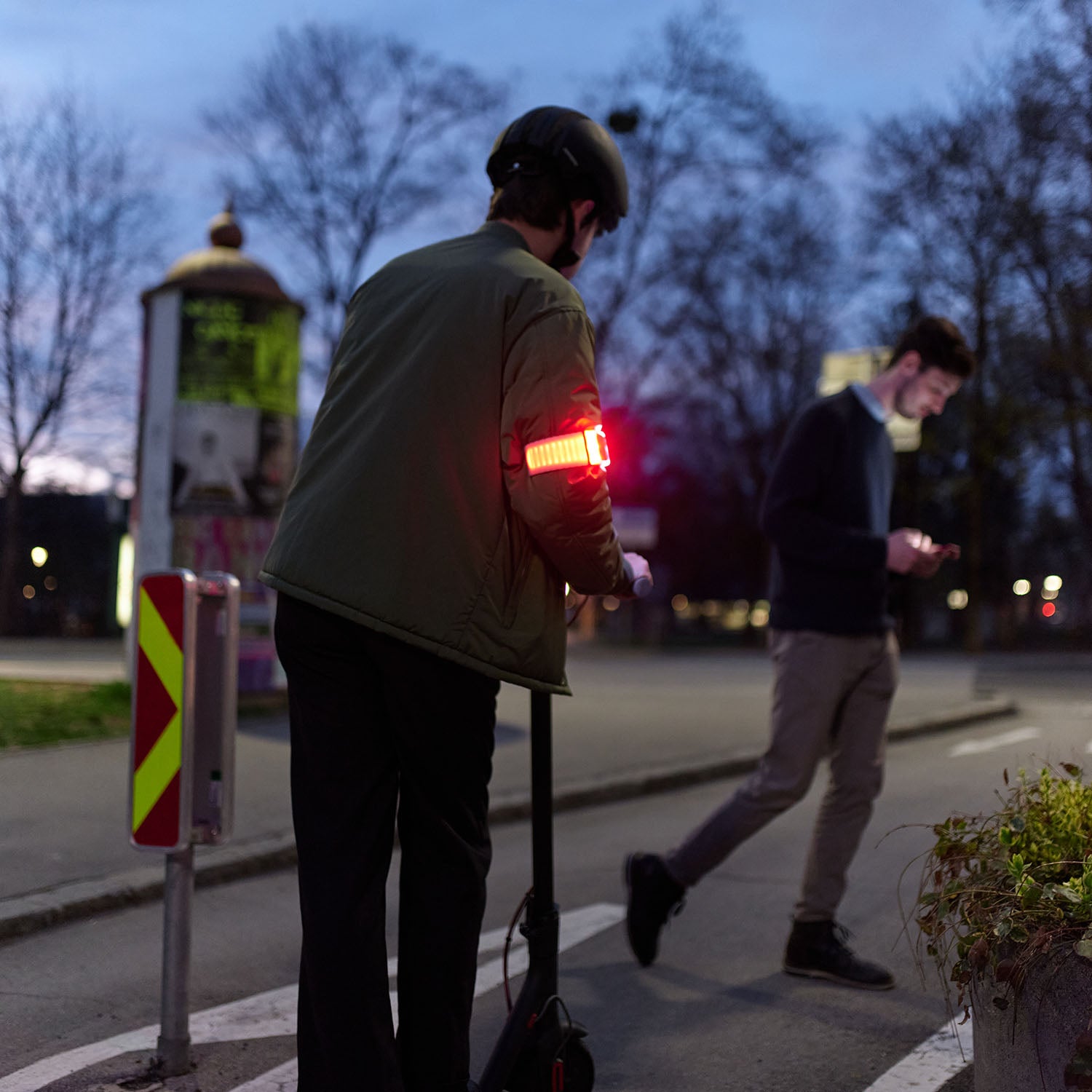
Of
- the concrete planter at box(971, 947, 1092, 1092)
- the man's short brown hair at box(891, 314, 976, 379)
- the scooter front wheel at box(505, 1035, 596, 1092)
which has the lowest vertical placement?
the scooter front wheel at box(505, 1035, 596, 1092)

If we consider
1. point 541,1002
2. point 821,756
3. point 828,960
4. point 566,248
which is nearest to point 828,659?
point 821,756

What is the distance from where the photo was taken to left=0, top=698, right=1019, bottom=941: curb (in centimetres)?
466

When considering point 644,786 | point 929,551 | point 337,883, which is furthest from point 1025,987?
point 644,786

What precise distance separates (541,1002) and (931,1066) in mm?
1213

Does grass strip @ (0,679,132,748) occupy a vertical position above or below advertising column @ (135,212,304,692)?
below

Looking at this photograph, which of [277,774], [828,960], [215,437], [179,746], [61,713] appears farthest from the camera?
[215,437]

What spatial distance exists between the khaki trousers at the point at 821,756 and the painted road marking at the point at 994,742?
6.63m

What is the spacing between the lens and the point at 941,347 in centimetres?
426

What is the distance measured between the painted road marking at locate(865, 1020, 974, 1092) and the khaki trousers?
631mm

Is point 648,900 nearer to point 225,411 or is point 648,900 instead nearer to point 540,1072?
point 540,1072

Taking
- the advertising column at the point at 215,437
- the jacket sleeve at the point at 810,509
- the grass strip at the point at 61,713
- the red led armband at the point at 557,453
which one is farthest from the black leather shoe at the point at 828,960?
the advertising column at the point at 215,437

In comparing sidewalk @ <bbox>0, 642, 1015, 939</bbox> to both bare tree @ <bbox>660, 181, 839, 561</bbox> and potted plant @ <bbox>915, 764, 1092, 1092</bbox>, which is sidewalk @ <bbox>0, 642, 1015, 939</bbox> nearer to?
potted plant @ <bbox>915, 764, 1092, 1092</bbox>

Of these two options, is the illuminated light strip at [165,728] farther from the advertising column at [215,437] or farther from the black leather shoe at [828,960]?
the advertising column at [215,437]

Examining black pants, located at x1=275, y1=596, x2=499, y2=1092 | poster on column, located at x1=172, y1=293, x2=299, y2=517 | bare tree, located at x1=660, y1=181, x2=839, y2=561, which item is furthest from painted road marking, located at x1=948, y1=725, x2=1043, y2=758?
bare tree, located at x1=660, y1=181, x2=839, y2=561
